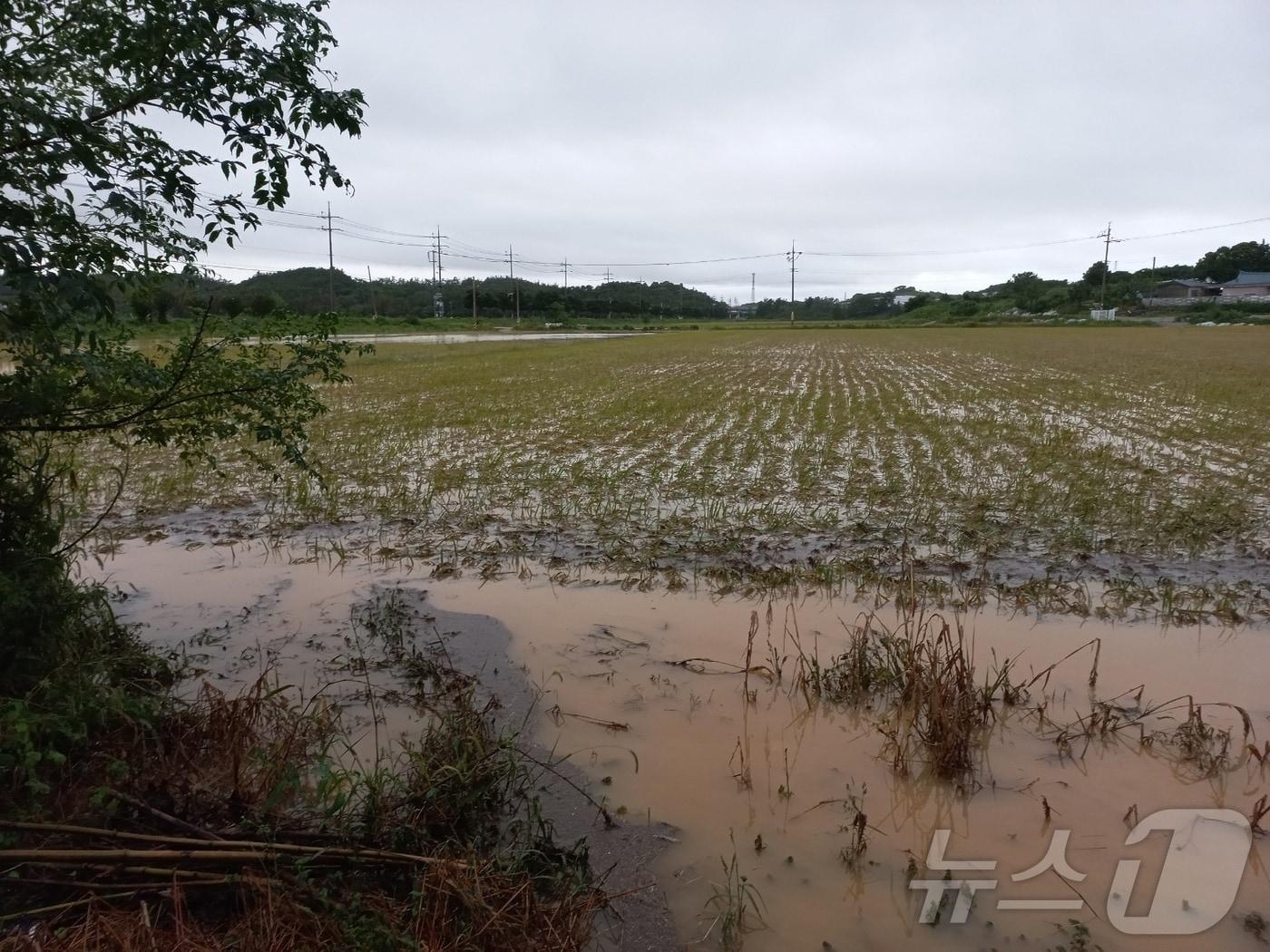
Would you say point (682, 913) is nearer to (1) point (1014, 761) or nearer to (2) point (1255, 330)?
(1) point (1014, 761)

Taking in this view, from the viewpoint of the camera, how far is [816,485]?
8.05 metres

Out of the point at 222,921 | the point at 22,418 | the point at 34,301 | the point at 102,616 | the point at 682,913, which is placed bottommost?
the point at 682,913

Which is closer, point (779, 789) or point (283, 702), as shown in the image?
point (779, 789)

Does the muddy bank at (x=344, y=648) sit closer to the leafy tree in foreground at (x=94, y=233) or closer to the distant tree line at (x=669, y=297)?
the leafy tree in foreground at (x=94, y=233)

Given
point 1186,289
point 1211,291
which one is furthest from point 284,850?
point 1186,289

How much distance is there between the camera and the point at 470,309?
7300cm

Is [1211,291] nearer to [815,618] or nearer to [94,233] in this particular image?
[815,618]

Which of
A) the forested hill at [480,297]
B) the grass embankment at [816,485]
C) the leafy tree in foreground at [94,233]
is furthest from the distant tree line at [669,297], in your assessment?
the leafy tree in foreground at [94,233]

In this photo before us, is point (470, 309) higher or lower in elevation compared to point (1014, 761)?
higher

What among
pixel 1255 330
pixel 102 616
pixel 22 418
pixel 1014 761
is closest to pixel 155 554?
pixel 102 616

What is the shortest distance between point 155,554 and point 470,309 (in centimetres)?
6992

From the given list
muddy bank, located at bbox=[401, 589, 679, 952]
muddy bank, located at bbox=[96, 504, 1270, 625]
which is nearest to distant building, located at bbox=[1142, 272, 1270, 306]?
muddy bank, located at bbox=[96, 504, 1270, 625]

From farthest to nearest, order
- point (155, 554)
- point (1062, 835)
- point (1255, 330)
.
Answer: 1. point (1255, 330)
2. point (155, 554)
3. point (1062, 835)

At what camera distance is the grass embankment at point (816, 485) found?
5.70 metres
